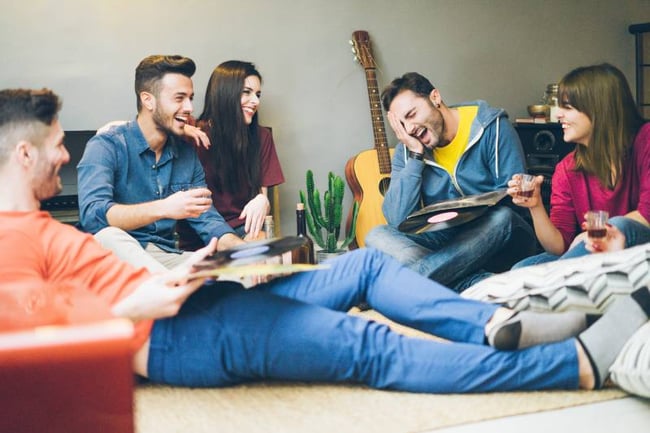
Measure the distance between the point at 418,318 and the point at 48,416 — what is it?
1.04m

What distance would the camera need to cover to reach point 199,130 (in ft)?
9.61

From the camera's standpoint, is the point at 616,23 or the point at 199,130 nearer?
the point at 199,130

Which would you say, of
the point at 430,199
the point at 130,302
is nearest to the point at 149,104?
the point at 430,199

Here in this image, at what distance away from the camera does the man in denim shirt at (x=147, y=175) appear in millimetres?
2340

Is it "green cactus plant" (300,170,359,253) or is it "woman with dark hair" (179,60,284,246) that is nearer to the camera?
"woman with dark hair" (179,60,284,246)

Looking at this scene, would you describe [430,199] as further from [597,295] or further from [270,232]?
[597,295]

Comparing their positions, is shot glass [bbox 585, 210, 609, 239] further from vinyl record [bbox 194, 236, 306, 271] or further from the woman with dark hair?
the woman with dark hair

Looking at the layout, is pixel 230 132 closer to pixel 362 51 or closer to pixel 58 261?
pixel 362 51

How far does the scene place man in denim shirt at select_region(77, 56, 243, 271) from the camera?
2340 mm

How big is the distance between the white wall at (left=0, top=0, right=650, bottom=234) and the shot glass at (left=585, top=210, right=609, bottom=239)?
7.16ft

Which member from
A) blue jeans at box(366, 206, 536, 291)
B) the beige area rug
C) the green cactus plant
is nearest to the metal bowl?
the green cactus plant

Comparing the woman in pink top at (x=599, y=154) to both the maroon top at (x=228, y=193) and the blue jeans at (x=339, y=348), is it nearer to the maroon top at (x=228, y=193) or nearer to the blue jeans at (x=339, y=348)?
the blue jeans at (x=339, y=348)

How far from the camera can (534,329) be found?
5.32 ft

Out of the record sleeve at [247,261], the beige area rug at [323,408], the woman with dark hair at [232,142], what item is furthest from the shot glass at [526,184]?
the woman with dark hair at [232,142]
